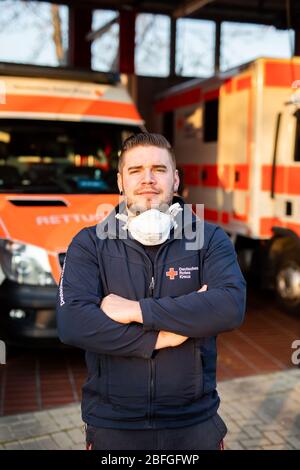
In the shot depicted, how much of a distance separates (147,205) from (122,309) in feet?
1.32

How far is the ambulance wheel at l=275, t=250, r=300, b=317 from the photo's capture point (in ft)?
23.2

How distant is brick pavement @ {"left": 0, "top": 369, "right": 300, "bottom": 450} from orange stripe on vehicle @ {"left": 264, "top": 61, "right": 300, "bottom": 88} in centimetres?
369

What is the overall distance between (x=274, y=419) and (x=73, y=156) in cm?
363

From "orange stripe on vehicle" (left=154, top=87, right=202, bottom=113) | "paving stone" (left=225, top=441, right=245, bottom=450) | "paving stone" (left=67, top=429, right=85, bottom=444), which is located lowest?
"paving stone" (left=225, top=441, right=245, bottom=450)

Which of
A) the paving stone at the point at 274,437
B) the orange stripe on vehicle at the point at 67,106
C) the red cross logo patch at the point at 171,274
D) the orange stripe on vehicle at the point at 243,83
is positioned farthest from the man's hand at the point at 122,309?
the orange stripe on vehicle at the point at 243,83

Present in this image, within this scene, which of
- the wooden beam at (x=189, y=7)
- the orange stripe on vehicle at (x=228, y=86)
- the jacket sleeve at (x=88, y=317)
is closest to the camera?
the jacket sleeve at (x=88, y=317)

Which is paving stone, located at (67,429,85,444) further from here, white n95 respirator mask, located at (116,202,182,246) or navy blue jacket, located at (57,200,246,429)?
white n95 respirator mask, located at (116,202,182,246)

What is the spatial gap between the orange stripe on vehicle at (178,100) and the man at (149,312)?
21.7 feet

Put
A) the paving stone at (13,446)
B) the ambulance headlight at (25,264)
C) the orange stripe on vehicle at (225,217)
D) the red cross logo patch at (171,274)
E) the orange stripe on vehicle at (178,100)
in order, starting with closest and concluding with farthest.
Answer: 1. the red cross logo patch at (171,274)
2. the paving stone at (13,446)
3. the ambulance headlight at (25,264)
4. the orange stripe on vehicle at (225,217)
5. the orange stripe on vehicle at (178,100)

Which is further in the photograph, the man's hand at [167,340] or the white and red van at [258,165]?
the white and red van at [258,165]

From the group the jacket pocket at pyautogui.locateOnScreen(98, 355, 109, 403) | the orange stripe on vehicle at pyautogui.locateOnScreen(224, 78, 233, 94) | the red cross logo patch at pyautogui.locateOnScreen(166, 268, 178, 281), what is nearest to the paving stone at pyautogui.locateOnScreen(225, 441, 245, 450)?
the jacket pocket at pyautogui.locateOnScreen(98, 355, 109, 403)

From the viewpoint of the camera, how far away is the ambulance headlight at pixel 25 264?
193 inches

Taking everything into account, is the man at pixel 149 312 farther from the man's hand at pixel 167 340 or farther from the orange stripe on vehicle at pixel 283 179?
the orange stripe on vehicle at pixel 283 179

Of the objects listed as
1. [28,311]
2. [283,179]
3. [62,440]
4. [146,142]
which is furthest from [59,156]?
[146,142]
